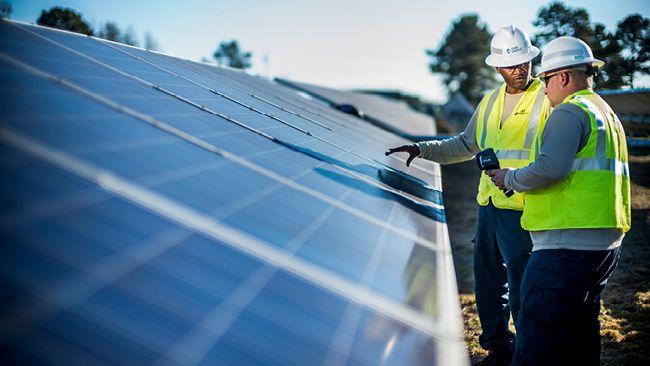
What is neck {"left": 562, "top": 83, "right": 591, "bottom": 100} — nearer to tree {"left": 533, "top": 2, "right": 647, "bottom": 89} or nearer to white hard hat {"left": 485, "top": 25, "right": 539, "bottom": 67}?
white hard hat {"left": 485, "top": 25, "right": 539, "bottom": 67}

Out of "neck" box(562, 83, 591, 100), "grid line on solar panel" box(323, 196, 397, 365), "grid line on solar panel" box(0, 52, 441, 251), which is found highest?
"neck" box(562, 83, 591, 100)

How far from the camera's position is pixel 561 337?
3420 mm

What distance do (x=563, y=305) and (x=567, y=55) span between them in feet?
6.91

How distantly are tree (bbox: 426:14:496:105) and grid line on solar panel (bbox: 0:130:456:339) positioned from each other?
74.9 metres

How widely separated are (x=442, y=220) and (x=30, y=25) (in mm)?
4994

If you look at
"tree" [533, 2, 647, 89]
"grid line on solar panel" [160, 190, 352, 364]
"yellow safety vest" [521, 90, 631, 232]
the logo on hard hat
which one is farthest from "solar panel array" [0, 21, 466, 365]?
"tree" [533, 2, 647, 89]

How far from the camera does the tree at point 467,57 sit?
238ft

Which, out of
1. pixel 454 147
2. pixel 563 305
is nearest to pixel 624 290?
pixel 454 147

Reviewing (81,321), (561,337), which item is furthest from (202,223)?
(561,337)

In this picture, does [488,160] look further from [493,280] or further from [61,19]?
[61,19]

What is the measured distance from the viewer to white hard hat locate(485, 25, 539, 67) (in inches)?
188

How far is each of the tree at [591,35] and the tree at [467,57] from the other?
37558 mm

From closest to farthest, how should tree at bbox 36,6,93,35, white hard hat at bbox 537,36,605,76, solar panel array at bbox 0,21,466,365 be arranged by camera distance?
solar panel array at bbox 0,21,466,365 < white hard hat at bbox 537,36,605,76 < tree at bbox 36,6,93,35

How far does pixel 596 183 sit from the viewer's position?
3.27 m
